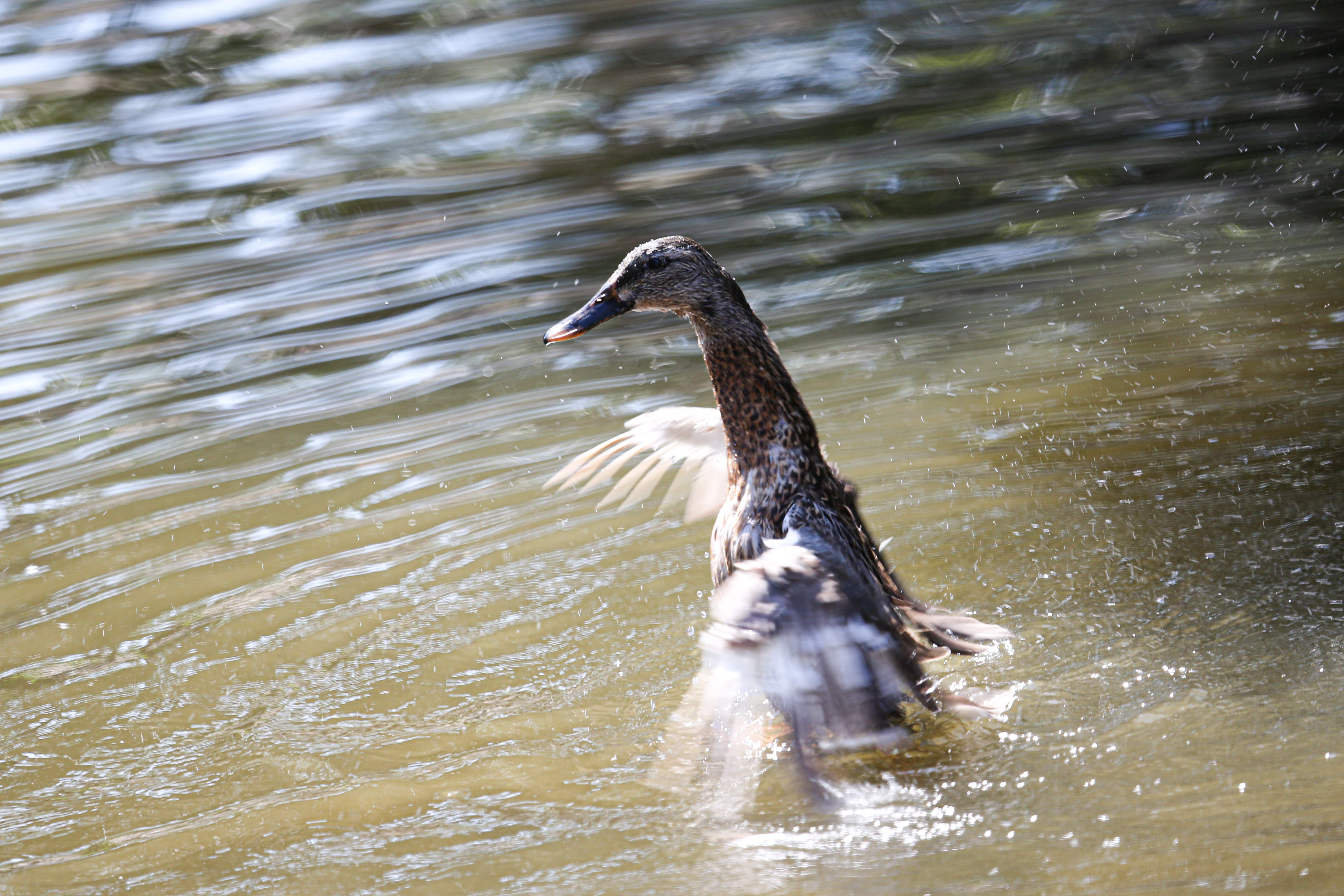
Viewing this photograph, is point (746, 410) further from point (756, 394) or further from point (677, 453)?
point (677, 453)

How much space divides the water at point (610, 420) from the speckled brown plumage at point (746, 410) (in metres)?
0.46

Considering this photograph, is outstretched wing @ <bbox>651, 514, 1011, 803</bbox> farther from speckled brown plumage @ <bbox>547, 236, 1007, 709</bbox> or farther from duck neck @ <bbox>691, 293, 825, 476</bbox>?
duck neck @ <bbox>691, 293, 825, 476</bbox>

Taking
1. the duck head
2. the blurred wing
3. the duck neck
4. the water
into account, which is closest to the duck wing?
the blurred wing

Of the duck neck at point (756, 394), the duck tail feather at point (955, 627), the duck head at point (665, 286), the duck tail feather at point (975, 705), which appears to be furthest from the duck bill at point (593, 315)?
the duck tail feather at point (975, 705)

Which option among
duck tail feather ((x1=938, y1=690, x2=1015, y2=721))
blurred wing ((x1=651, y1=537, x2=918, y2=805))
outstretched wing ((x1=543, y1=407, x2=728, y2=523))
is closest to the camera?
blurred wing ((x1=651, y1=537, x2=918, y2=805))

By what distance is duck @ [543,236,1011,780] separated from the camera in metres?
3.22

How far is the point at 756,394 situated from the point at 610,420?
199 cm

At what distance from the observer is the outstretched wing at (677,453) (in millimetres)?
4508

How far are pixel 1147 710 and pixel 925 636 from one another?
1.95 feet

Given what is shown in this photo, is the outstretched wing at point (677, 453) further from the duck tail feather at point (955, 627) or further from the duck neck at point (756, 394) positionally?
the duck tail feather at point (955, 627)

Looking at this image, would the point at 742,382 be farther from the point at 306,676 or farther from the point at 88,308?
the point at 88,308

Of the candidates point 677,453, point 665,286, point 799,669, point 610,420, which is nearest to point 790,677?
point 799,669

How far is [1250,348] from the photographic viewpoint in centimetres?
564

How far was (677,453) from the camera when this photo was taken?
15.0 feet
